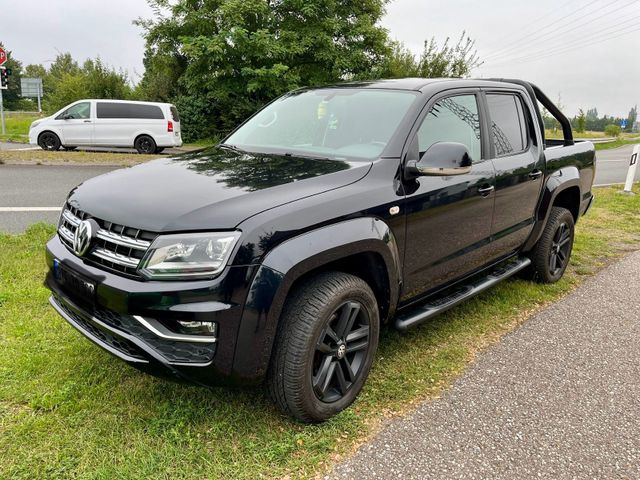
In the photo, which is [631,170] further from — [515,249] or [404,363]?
[404,363]

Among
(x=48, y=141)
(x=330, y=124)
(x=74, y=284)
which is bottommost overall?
(x=74, y=284)

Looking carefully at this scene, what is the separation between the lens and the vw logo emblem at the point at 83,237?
2.33 meters

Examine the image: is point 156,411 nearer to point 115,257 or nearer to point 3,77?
point 115,257

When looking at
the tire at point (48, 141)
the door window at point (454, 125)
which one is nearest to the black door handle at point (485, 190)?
the door window at point (454, 125)

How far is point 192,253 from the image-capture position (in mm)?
2080

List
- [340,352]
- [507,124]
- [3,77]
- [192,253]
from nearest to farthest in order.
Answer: [192,253] < [340,352] < [507,124] < [3,77]

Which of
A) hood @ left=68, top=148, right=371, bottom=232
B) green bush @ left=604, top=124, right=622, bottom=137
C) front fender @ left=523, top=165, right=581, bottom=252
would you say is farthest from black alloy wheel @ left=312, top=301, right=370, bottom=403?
green bush @ left=604, top=124, right=622, bottom=137

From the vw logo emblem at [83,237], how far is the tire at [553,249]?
145 inches

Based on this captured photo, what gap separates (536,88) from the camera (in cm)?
462

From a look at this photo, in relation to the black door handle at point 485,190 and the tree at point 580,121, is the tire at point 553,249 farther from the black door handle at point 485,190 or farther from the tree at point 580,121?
the tree at point 580,121

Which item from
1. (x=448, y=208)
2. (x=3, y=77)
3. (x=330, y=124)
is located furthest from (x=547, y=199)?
(x=3, y=77)

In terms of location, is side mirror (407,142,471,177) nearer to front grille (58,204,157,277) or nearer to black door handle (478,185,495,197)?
black door handle (478,185,495,197)

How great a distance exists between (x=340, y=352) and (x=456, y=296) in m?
1.20

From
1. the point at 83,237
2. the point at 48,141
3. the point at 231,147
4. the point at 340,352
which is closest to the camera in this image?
the point at 83,237
